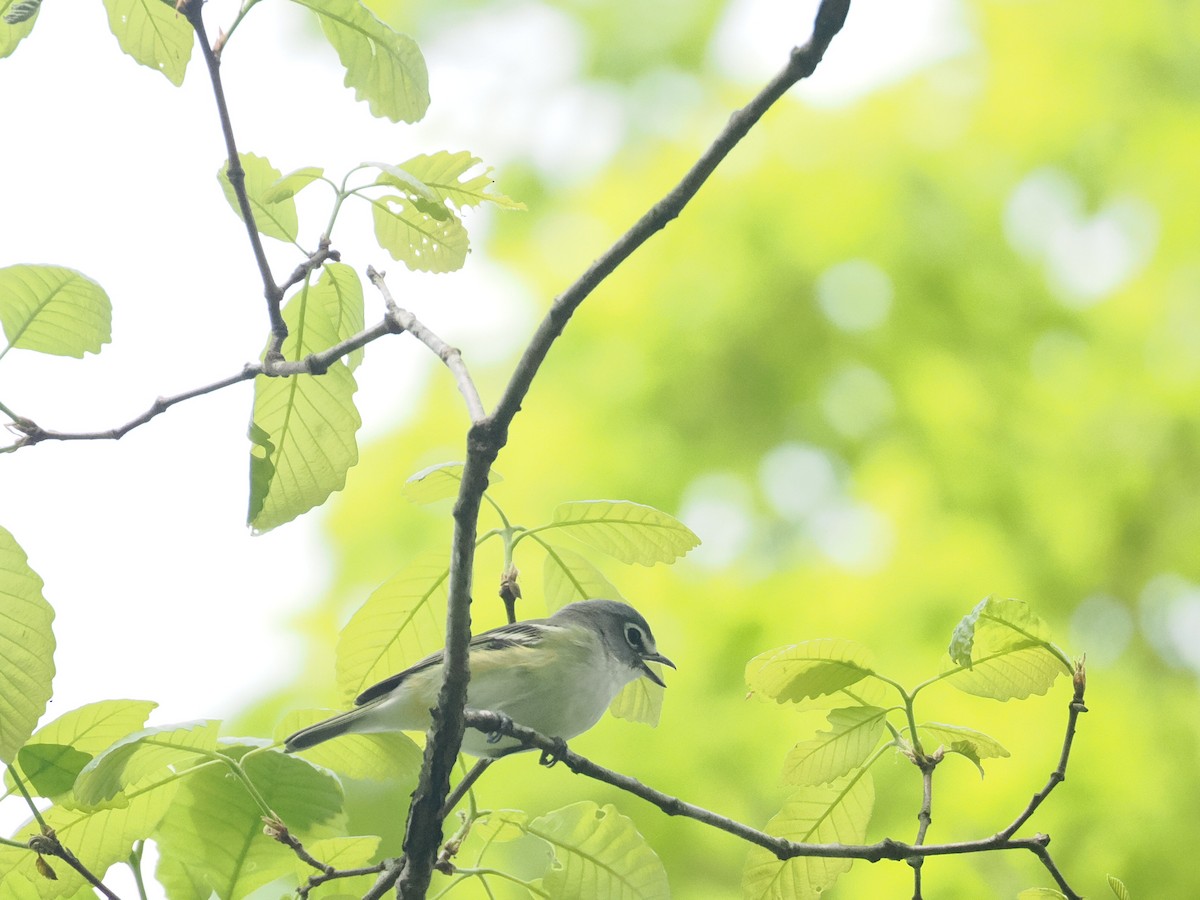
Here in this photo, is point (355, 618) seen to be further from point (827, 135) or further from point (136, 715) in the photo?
point (827, 135)

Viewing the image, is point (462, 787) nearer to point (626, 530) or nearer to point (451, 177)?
point (626, 530)

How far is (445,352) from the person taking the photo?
1646 mm

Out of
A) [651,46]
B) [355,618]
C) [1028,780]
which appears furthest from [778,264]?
[355,618]

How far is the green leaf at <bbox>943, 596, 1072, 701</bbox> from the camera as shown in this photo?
1.61 m

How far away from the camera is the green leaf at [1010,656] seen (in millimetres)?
1611

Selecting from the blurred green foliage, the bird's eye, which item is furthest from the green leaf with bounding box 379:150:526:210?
the blurred green foliage

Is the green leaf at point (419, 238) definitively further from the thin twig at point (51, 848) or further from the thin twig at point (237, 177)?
the thin twig at point (51, 848)

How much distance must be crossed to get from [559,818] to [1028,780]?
12.2ft

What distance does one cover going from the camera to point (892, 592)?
5.46m

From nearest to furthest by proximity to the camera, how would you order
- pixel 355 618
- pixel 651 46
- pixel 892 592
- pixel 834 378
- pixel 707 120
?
pixel 355 618 → pixel 892 592 → pixel 834 378 → pixel 707 120 → pixel 651 46

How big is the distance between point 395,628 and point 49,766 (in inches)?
22.8

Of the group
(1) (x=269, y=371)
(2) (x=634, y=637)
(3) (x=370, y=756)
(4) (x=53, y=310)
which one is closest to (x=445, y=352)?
(1) (x=269, y=371)

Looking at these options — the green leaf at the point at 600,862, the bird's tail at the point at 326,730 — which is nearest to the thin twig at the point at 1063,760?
the green leaf at the point at 600,862

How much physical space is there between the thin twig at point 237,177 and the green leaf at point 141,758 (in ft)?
1.91
